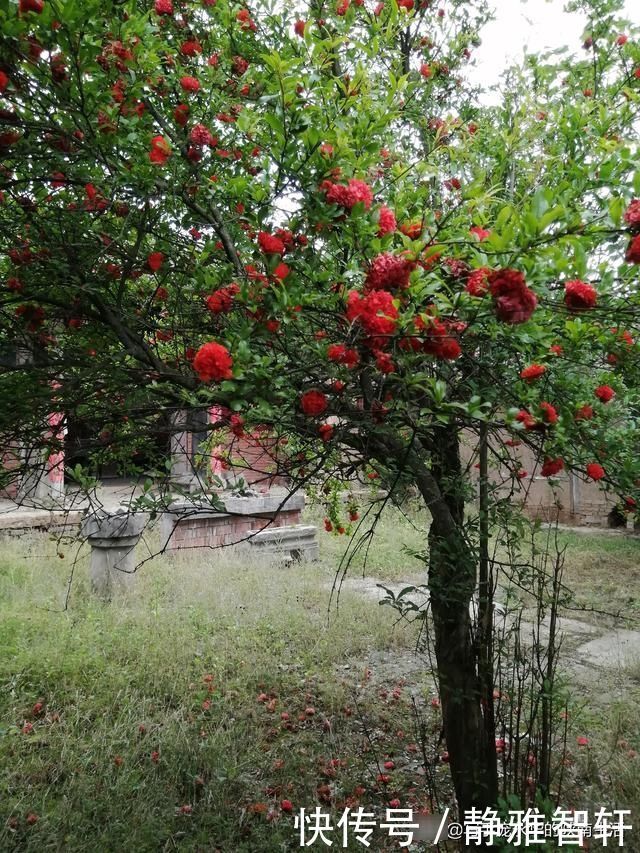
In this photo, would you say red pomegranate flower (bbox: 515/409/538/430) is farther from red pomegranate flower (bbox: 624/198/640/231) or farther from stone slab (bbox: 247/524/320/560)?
stone slab (bbox: 247/524/320/560)

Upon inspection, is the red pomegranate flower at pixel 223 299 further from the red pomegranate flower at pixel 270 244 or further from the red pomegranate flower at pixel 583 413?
the red pomegranate flower at pixel 583 413

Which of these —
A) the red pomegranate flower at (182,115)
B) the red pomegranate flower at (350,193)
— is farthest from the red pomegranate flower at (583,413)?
the red pomegranate flower at (182,115)

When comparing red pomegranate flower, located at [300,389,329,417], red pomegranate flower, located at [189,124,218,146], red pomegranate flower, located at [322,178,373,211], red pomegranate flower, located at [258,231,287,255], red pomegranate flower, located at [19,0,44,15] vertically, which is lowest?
red pomegranate flower, located at [300,389,329,417]

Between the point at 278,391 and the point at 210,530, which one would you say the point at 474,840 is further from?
the point at 210,530

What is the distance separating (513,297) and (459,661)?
174 cm

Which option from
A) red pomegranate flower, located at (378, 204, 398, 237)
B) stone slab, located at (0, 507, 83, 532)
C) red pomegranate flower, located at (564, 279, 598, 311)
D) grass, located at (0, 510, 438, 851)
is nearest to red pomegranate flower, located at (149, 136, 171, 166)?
red pomegranate flower, located at (378, 204, 398, 237)

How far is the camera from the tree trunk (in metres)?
2.24

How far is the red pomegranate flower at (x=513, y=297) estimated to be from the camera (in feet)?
4.17

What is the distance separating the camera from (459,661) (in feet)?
8.23

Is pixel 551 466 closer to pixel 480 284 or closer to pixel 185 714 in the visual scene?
pixel 480 284

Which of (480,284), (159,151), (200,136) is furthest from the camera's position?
(200,136)

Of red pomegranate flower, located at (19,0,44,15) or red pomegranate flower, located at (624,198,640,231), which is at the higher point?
red pomegranate flower, located at (19,0,44,15)

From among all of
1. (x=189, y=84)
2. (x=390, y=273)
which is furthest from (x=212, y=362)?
(x=189, y=84)

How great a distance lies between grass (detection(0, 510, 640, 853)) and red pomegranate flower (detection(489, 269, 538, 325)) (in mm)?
1915
